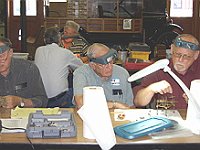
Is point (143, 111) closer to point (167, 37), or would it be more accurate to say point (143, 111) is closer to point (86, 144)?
point (86, 144)

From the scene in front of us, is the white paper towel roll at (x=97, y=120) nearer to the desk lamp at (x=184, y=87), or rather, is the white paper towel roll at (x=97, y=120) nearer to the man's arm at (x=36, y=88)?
the desk lamp at (x=184, y=87)

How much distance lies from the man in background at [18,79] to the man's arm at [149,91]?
2.69 ft

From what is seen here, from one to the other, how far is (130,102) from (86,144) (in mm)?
1193

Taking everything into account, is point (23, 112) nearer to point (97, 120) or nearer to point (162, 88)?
point (97, 120)

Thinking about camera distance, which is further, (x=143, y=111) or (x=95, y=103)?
(x=143, y=111)

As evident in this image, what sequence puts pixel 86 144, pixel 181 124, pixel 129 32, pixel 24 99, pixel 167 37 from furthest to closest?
pixel 129 32 < pixel 167 37 < pixel 24 99 < pixel 181 124 < pixel 86 144

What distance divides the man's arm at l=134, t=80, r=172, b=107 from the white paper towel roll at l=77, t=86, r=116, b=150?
0.66 meters

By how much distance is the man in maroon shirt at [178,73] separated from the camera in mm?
3098

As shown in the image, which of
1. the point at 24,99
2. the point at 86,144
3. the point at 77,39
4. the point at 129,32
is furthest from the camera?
the point at 129,32

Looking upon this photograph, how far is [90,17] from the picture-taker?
381 inches

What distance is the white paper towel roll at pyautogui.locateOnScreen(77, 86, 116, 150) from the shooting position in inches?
87.3

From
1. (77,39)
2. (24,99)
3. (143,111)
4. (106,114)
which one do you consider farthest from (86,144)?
(77,39)

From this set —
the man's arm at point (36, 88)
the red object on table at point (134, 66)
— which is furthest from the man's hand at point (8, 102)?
the red object on table at point (134, 66)

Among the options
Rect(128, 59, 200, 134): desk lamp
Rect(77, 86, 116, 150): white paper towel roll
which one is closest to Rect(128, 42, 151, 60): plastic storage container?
Rect(128, 59, 200, 134): desk lamp
